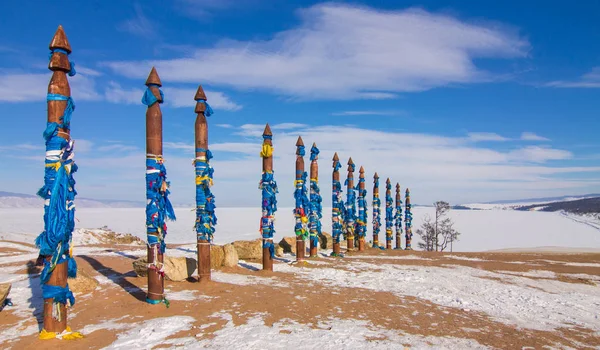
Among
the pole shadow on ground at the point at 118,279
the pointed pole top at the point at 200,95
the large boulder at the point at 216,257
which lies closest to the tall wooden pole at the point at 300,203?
the large boulder at the point at 216,257

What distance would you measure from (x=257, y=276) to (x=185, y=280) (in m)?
2.48

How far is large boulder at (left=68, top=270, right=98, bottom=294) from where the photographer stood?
8969mm

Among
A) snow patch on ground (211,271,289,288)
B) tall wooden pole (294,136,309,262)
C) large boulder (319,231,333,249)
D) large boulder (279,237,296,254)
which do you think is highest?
tall wooden pole (294,136,309,262)

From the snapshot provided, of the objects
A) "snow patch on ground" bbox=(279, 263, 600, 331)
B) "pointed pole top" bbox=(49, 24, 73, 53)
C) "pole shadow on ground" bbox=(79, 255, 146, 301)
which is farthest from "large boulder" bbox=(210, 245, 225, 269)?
"pointed pole top" bbox=(49, 24, 73, 53)

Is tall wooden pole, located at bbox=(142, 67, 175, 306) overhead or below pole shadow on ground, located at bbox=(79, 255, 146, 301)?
overhead

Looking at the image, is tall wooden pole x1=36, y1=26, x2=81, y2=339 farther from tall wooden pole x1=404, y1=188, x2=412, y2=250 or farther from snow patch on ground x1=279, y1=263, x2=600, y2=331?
tall wooden pole x1=404, y1=188, x2=412, y2=250

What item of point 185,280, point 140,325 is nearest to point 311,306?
point 140,325

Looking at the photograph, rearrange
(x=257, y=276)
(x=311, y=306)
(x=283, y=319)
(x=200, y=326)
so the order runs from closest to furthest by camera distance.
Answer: (x=200, y=326), (x=283, y=319), (x=311, y=306), (x=257, y=276)

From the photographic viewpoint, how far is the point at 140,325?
6887 millimetres

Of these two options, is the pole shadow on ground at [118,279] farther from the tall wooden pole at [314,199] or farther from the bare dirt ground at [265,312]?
the tall wooden pole at [314,199]

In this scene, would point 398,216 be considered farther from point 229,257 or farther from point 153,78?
point 153,78

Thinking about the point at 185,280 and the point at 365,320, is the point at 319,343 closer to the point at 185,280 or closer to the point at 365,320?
the point at 365,320

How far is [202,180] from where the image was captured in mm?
11219

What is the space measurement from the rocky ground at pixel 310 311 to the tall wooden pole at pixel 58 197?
56 centimetres
